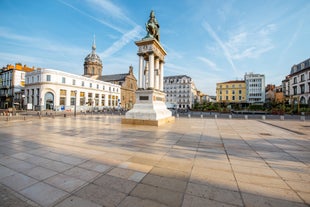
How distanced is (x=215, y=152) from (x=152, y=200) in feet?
12.9

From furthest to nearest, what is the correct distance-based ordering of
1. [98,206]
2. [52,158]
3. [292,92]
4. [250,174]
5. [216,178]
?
[292,92] → [52,158] → [250,174] → [216,178] → [98,206]

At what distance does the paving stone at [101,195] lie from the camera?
2631 mm

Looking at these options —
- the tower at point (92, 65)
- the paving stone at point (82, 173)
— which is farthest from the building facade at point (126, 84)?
the paving stone at point (82, 173)

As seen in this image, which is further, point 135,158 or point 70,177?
point 135,158

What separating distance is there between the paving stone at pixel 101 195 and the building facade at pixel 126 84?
7526 centimetres

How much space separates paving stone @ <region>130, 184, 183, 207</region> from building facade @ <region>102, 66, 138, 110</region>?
75511mm

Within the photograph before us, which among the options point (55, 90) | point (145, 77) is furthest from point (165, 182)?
point (55, 90)

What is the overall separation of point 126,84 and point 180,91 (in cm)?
3308

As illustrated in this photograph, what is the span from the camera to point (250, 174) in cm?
376

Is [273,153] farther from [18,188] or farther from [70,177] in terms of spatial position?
[18,188]

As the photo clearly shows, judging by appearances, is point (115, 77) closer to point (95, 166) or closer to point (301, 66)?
point (301, 66)

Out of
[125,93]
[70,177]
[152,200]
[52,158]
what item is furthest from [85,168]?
[125,93]

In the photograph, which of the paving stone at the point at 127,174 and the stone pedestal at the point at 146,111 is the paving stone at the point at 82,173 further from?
the stone pedestal at the point at 146,111

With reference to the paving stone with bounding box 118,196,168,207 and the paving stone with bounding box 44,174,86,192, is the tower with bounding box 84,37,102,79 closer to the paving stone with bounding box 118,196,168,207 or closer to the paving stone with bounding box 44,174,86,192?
the paving stone with bounding box 44,174,86,192
